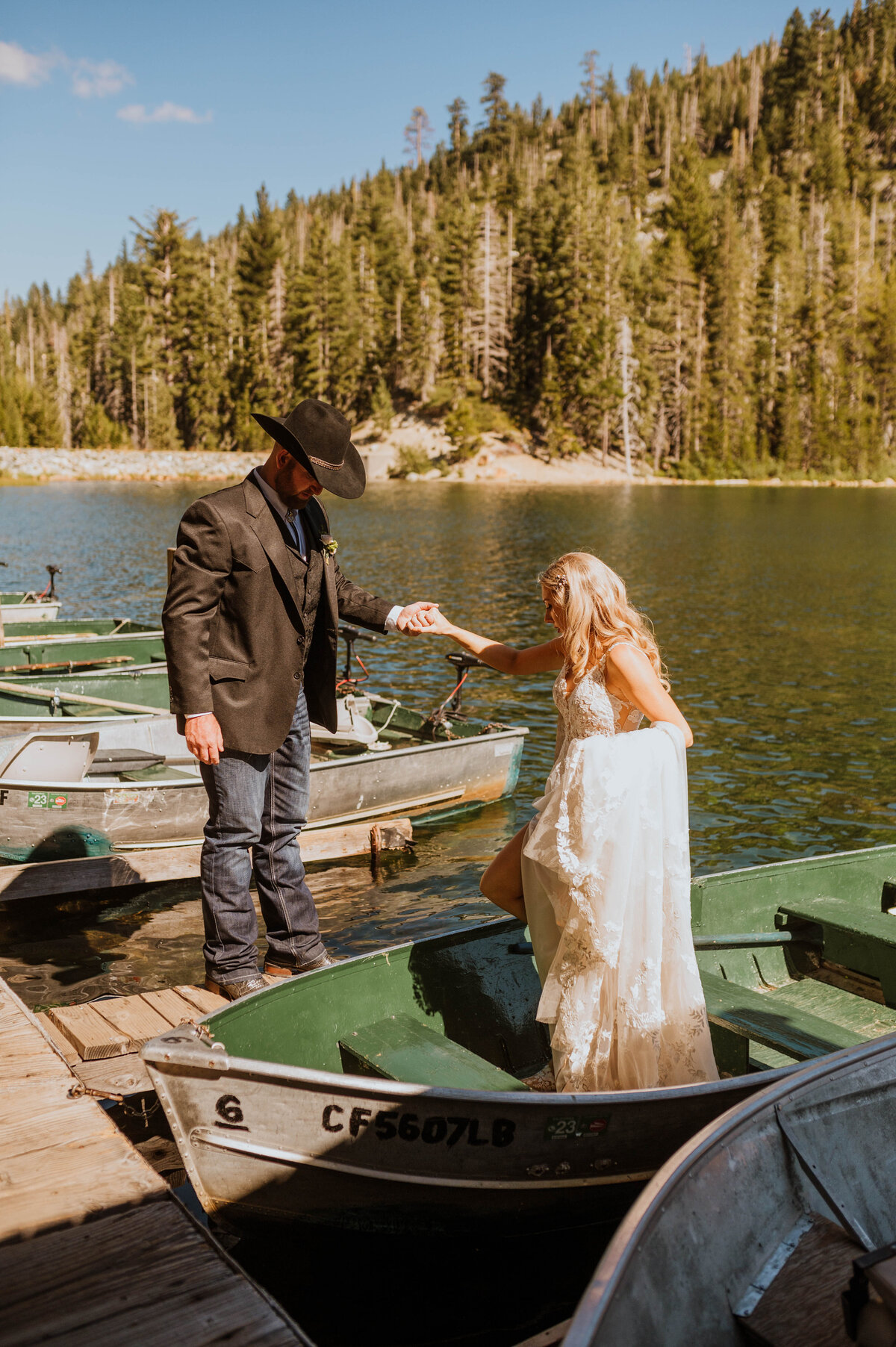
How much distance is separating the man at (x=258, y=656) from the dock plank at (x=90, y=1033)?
1.66 ft

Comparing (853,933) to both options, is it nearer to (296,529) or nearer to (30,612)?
(296,529)

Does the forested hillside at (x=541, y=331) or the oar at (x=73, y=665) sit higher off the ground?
the forested hillside at (x=541, y=331)

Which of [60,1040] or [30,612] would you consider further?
[30,612]

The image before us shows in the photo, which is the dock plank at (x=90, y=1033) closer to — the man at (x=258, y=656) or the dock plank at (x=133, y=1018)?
the dock plank at (x=133, y=1018)

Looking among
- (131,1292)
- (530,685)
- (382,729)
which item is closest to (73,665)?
(382,729)

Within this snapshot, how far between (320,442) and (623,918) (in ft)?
7.84

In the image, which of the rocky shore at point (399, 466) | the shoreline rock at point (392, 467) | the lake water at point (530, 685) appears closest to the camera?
the lake water at point (530, 685)

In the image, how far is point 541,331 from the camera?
286 feet

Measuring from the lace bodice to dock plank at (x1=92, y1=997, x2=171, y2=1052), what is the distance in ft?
8.44

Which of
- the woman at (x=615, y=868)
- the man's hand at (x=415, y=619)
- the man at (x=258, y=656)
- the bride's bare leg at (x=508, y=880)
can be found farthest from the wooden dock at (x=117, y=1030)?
the man's hand at (x=415, y=619)

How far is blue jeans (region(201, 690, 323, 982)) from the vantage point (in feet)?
16.0

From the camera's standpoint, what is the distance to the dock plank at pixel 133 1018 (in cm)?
525

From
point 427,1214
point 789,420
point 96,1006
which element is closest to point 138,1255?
point 427,1214

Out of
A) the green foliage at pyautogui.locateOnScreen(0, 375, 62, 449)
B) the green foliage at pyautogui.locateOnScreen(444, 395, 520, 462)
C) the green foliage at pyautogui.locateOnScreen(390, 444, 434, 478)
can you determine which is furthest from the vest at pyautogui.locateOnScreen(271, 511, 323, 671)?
the green foliage at pyautogui.locateOnScreen(0, 375, 62, 449)
